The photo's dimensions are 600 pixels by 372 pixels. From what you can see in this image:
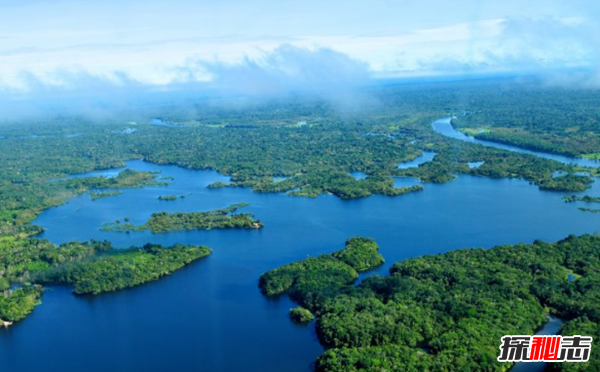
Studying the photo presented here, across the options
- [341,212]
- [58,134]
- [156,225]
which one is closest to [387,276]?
[341,212]

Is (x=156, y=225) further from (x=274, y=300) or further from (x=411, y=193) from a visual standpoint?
(x=411, y=193)

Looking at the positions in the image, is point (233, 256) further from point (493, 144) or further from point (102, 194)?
point (493, 144)

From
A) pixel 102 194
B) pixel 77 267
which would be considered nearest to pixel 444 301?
pixel 77 267

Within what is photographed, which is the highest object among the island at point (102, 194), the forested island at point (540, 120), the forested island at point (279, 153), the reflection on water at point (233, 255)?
the forested island at point (540, 120)

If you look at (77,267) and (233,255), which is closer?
(77,267)

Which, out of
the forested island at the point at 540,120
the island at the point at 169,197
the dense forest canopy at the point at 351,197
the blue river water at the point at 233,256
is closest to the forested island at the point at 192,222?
the dense forest canopy at the point at 351,197

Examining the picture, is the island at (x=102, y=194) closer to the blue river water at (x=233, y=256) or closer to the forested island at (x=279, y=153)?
the blue river water at (x=233, y=256)
